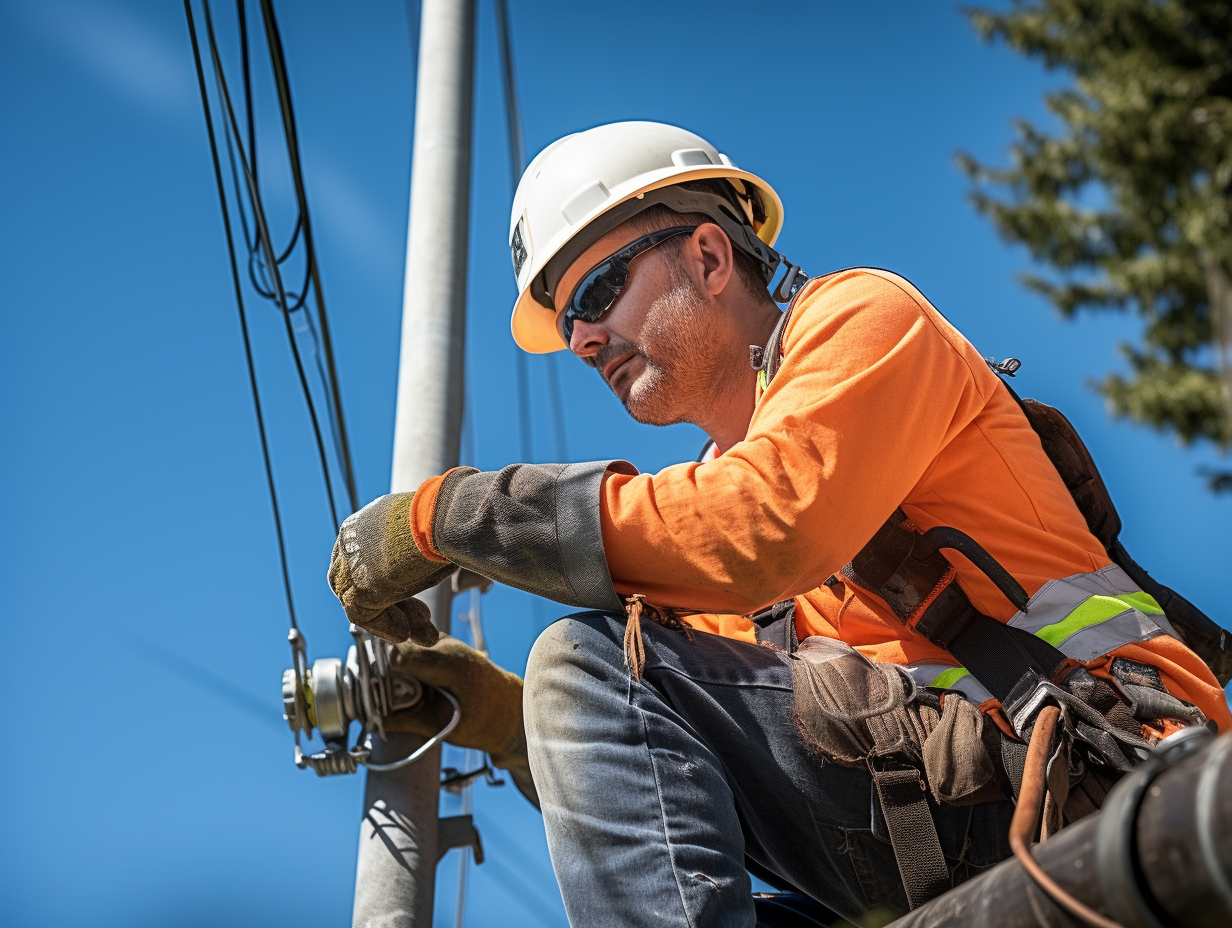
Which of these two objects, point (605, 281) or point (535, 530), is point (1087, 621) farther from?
point (605, 281)

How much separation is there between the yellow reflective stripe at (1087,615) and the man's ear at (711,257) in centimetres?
105

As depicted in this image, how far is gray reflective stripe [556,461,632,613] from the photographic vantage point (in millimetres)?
1773

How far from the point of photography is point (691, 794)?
1.63 m

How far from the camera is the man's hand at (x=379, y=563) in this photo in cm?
194

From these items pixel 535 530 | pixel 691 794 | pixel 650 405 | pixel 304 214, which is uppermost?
pixel 304 214

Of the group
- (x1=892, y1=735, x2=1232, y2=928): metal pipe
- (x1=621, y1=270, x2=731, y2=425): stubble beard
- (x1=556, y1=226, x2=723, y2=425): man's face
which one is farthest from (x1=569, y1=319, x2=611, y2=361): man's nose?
(x1=892, y1=735, x2=1232, y2=928): metal pipe

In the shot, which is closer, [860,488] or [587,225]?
[860,488]

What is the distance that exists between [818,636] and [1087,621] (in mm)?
489

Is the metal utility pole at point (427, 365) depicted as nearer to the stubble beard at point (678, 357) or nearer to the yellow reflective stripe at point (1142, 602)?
the stubble beard at point (678, 357)

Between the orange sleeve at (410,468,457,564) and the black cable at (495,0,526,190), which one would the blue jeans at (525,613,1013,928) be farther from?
the black cable at (495,0,526,190)

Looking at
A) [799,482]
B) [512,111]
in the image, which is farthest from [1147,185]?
[799,482]

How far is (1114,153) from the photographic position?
14164 mm

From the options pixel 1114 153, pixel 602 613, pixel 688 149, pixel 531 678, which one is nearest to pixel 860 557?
pixel 602 613

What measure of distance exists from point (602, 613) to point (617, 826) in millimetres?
346
